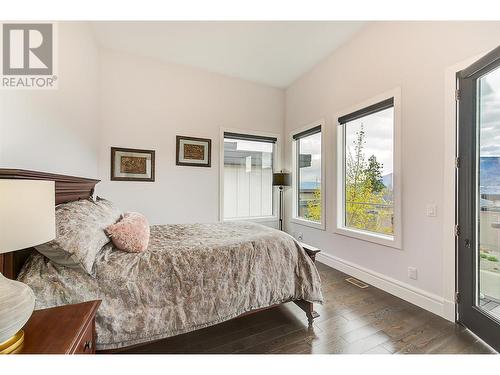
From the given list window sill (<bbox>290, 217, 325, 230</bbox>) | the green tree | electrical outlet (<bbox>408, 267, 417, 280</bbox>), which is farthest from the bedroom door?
the green tree

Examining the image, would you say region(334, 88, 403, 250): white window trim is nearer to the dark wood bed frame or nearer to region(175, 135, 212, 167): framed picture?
the dark wood bed frame

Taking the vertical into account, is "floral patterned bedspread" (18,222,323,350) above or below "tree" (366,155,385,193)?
below

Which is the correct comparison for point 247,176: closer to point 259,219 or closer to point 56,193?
point 259,219

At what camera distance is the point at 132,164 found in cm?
337

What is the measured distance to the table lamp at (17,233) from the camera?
74 cm

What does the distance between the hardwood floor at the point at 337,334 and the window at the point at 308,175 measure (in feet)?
5.27

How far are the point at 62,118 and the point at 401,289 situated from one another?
12.3 ft

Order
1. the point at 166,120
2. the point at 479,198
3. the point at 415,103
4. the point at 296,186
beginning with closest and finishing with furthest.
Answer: the point at 479,198, the point at 415,103, the point at 166,120, the point at 296,186

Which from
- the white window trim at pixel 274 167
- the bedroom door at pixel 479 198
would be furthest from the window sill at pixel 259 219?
the bedroom door at pixel 479 198

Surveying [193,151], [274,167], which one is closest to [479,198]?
[274,167]

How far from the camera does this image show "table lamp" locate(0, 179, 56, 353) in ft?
2.42

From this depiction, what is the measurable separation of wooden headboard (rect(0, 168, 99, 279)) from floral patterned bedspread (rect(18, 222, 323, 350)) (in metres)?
0.06
